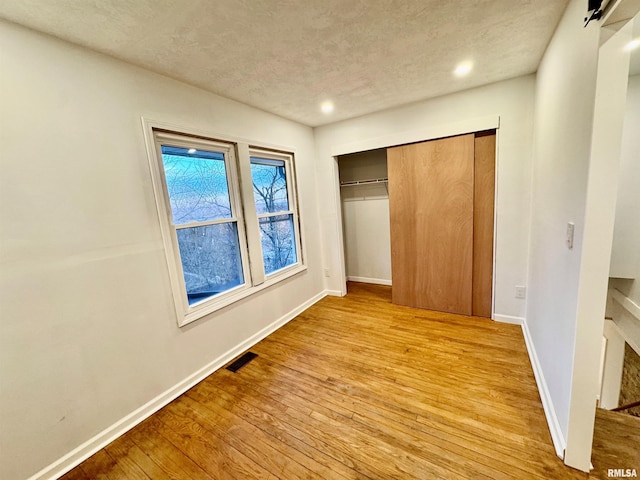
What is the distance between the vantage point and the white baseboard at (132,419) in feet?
4.59

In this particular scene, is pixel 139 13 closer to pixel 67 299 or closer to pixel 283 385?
pixel 67 299

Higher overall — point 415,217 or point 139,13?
point 139,13

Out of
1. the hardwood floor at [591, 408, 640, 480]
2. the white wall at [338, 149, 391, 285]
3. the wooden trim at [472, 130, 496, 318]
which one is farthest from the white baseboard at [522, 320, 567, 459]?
the white wall at [338, 149, 391, 285]

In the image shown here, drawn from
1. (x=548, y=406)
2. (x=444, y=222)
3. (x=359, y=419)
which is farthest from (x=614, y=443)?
(x=444, y=222)

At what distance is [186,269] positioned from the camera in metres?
2.08

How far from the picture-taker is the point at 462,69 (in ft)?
6.86

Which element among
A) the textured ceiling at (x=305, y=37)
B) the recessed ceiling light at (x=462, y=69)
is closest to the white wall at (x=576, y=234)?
the textured ceiling at (x=305, y=37)

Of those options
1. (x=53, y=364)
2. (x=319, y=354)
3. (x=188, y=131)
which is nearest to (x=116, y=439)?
(x=53, y=364)

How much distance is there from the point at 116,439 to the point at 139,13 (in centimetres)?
250

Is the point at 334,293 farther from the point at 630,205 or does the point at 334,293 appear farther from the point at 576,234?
the point at 630,205

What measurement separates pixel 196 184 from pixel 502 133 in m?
2.94

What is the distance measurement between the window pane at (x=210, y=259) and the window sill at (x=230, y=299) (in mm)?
78

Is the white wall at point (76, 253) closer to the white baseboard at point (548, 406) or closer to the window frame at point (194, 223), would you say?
the window frame at point (194, 223)

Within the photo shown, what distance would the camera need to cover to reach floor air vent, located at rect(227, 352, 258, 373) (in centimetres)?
223
